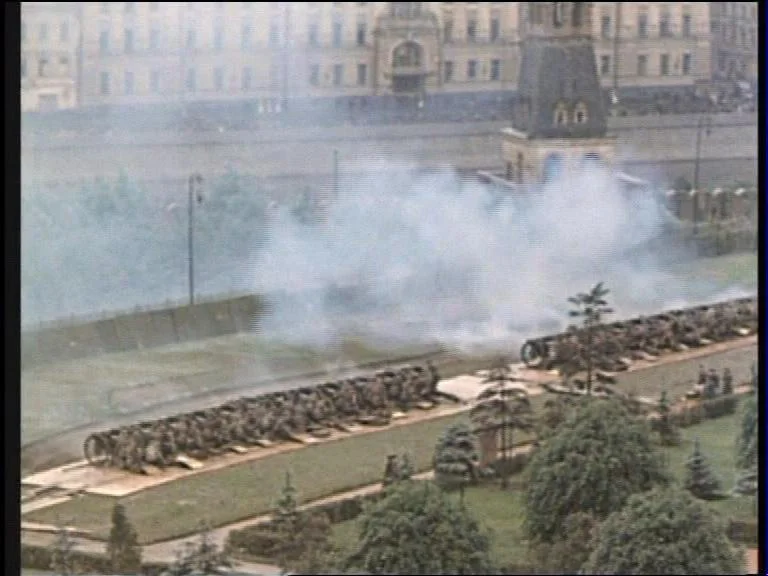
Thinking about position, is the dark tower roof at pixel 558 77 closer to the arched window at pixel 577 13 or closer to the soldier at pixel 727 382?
the arched window at pixel 577 13

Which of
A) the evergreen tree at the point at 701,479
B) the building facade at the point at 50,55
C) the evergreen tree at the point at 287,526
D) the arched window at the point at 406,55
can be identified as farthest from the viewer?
the arched window at the point at 406,55

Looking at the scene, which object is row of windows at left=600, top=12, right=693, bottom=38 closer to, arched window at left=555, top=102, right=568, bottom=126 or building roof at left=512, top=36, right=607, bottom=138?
building roof at left=512, top=36, right=607, bottom=138

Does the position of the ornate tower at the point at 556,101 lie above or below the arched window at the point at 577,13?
below

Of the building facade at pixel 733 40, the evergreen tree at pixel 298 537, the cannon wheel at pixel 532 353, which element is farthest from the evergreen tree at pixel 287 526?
the building facade at pixel 733 40

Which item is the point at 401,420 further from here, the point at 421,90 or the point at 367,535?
the point at 421,90

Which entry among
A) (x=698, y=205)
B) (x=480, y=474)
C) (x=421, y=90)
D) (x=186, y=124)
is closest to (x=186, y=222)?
(x=186, y=124)

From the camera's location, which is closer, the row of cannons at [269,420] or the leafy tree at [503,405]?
the row of cannons at [269,420]

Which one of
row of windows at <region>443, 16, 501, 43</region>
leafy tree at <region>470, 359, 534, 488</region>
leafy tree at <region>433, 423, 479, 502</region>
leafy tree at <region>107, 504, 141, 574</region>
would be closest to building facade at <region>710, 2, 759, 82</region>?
row of windows at <region>443, 16, 501, 43</region>
